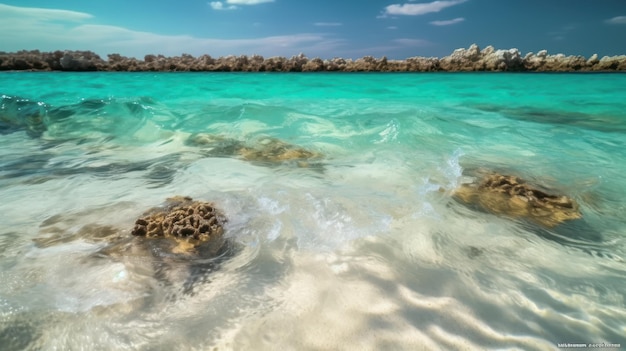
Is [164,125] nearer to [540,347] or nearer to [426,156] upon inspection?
[426,156]

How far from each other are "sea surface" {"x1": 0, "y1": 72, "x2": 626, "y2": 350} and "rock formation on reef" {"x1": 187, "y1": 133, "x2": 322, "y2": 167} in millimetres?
67

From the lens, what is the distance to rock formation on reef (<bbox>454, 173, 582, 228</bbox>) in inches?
115

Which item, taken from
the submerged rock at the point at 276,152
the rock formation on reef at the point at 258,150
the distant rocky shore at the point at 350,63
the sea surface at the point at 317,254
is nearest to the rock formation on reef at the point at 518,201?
the sea surface at the point at 317,254

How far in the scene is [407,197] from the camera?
10.6ft

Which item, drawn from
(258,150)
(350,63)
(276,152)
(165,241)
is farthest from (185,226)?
(350,63)

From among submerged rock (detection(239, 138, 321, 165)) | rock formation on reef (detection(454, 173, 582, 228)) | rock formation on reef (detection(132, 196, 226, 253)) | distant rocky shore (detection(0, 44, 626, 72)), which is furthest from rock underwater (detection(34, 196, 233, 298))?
distant rocky shore (detection(0, 44, 626, 72))

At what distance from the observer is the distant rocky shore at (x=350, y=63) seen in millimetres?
25938

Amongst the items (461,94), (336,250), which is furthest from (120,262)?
(461,94)

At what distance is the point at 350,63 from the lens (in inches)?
1069

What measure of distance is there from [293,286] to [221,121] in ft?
20.5

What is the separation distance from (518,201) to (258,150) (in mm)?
3640

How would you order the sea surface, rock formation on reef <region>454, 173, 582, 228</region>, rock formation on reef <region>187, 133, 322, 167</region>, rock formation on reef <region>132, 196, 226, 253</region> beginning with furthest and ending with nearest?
rock formation on reef <region>187, 133, 322, 167</region>, rock formation on reef <region>454, 173, 582, 228</region>, rock formation on reef <region>132, 196, 226, 253</region>, the sea surface

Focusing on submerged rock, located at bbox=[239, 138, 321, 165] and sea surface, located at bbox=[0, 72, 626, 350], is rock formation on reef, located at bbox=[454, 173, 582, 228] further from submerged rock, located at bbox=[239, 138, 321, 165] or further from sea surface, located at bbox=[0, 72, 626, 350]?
submerged rock, located at bbox=[239, 138, 321, 165]

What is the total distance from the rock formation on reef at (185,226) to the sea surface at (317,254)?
0.11 m
